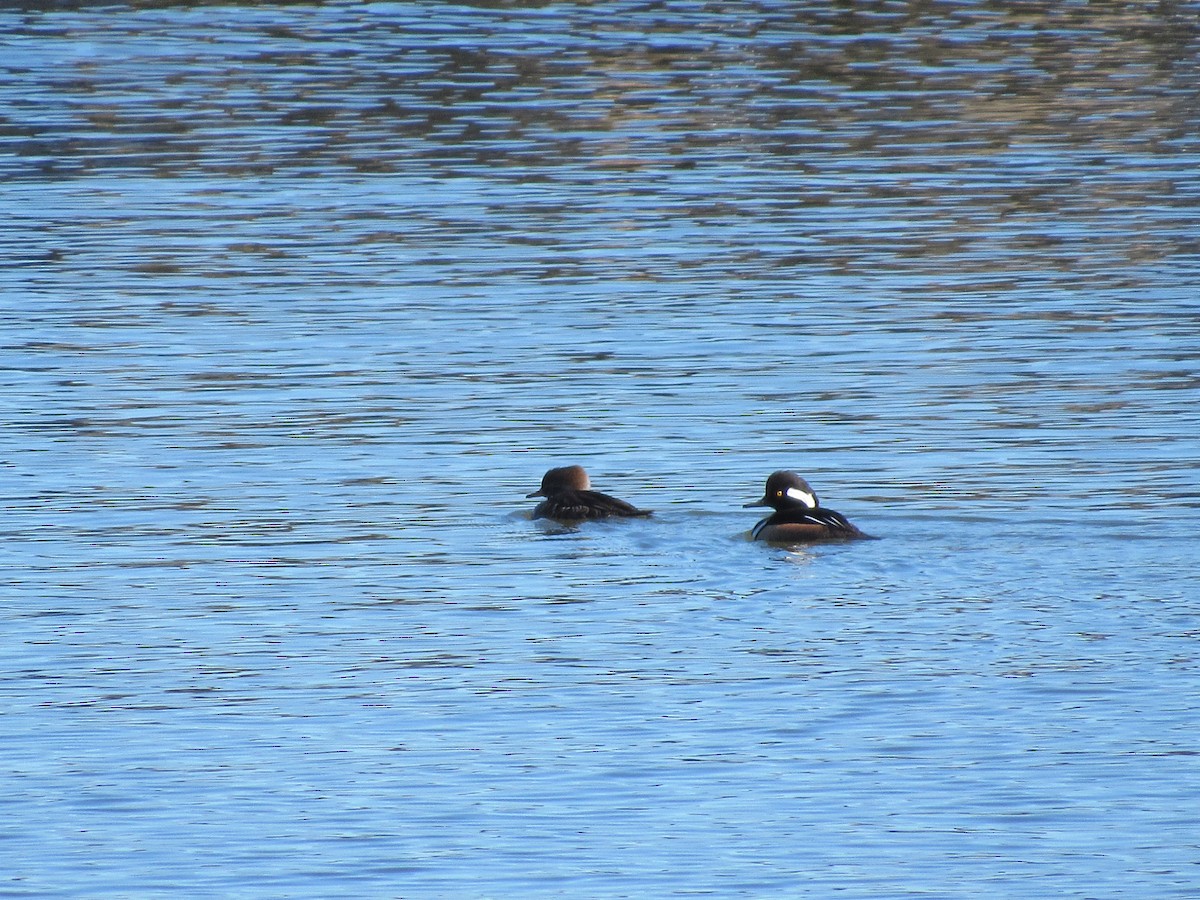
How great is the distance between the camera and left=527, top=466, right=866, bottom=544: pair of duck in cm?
1494

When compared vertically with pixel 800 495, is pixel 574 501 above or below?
below

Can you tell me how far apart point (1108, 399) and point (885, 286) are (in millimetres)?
5541

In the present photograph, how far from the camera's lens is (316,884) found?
980 cm

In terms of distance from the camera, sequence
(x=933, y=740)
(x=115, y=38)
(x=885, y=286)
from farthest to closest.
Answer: (x=115, y=38) → (x=885, y=286) → (x=933, y=740)

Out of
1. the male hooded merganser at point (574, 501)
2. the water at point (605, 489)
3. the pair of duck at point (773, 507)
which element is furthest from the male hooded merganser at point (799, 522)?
the male hooded merganser at point (574, 501)

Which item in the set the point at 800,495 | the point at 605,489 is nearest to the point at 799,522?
the point at 800,495

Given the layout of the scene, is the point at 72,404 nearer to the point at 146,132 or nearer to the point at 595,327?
the point at 595,327

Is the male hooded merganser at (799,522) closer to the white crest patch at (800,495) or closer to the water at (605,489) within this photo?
the white crest patch at (800,495)

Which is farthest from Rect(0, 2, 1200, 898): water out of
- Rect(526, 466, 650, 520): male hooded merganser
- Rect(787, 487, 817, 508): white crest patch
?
Rect(787, 487, 817, 508): white crest patch

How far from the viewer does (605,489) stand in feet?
55.6

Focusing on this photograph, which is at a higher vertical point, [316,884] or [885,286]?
[316,884]

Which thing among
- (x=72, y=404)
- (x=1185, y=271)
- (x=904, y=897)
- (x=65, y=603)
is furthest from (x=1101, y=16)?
(x=904, y=897)

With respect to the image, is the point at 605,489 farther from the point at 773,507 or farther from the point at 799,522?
the point at 799,522

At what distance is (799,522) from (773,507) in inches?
21.3
